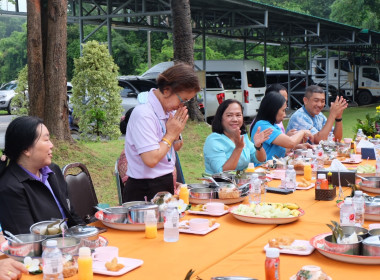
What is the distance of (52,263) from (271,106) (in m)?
4.30

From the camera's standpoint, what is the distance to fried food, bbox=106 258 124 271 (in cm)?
248

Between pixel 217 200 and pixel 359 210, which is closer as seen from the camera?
pixel 359 210

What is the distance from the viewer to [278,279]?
2.27 m

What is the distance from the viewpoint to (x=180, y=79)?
3781 millimetres

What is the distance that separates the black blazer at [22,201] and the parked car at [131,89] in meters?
12.5

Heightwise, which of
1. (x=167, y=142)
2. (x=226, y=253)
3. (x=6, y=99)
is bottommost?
(x=226, y=253)

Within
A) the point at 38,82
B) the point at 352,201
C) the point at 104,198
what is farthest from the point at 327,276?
the point at 38,82

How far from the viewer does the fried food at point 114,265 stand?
2479mm

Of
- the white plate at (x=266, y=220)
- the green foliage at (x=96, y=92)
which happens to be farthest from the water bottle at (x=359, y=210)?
the green foliage at (x=96, y=92)

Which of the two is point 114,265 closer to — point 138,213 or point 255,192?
point 138,213

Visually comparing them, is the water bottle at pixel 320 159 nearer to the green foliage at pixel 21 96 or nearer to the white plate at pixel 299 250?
the white plate at pixel 299 250

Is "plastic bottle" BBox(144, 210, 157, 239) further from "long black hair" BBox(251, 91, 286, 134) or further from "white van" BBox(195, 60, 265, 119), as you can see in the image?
"white van" BBox(195, 60, 265, 119)

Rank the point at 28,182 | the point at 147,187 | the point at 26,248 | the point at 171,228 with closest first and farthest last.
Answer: the point at 26,248 < the point at 171,228 < the point at 28,182 < the point at 147,187

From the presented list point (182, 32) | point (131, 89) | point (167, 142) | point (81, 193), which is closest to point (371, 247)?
point (167, 142)
